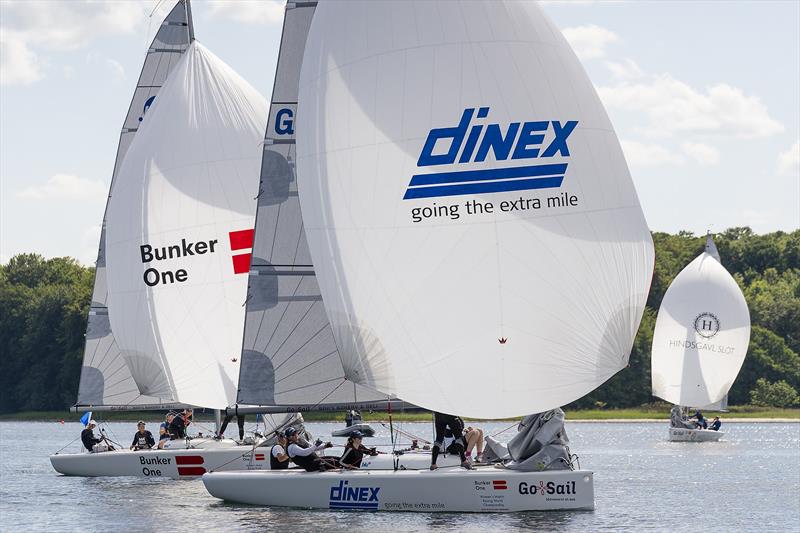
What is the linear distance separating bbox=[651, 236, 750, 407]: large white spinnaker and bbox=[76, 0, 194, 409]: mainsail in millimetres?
32180

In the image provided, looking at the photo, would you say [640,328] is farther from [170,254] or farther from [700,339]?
[170,254]

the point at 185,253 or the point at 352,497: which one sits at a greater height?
the point at 185,253

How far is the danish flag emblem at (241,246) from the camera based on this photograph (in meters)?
36.7

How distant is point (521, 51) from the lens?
1056 inches

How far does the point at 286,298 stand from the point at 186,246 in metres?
7.96

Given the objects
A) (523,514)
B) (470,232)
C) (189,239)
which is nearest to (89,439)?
(189,239)

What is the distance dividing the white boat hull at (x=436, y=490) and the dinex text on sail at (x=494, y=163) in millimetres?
4814

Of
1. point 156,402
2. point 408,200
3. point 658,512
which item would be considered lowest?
point 658,512

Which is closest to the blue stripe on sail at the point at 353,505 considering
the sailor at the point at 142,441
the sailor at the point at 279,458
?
the sailor at the point at 279,458

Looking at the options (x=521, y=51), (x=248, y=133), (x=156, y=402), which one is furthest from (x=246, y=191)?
(x=521, y=51)

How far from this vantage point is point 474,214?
86.2 feet

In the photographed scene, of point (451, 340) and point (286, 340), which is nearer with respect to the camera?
point (451, 340)

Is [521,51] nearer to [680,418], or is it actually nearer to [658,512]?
[658,512]

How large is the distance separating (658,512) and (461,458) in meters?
5.61
